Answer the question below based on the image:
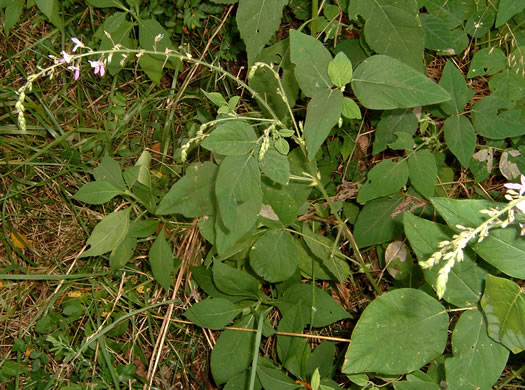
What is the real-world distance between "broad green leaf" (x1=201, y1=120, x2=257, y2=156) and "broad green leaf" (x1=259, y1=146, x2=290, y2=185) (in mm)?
63

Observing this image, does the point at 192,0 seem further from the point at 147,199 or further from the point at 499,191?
the point at 499,191

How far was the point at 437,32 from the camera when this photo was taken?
2.19 metres

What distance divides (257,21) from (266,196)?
2.13 feet

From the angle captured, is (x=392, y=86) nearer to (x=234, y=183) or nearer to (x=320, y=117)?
(x=320, y=117)

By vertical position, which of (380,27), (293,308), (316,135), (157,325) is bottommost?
(157,325)

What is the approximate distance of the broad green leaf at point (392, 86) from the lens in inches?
61.9

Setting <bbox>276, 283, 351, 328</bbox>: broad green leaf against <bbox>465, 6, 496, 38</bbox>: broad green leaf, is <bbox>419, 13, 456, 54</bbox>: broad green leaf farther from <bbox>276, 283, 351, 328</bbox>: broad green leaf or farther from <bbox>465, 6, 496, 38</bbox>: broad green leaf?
<bbox>276, 283, 351, 328</bbox>: broad green leaf

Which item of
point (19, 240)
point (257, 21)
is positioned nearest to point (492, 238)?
point (257, 21)

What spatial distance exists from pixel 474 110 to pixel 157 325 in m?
1.75

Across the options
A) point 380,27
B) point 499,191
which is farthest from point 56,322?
point 499,191

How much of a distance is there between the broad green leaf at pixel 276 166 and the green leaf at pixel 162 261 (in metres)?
0.95

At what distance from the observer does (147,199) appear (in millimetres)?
2486

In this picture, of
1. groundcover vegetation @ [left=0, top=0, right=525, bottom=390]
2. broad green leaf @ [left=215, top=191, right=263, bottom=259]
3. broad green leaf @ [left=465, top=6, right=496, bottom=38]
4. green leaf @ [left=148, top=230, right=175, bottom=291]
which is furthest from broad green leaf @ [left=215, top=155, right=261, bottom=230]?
broad green leaf @ [left=465, top=6, right=496, bottom=38]

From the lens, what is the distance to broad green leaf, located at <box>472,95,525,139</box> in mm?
2096
